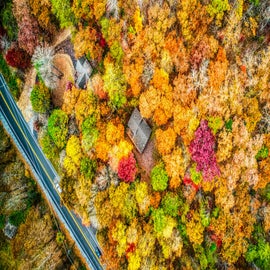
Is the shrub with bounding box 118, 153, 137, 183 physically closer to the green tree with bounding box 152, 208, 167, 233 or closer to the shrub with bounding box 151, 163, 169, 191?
the shrub with bounding box 151, 163, 169, 191

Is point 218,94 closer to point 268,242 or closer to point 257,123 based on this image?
point 257,123

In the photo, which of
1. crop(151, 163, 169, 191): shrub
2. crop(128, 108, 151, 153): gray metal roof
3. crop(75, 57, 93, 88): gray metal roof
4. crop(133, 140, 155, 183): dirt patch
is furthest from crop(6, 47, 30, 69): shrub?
crop(151, 163, 169, 191): shrub

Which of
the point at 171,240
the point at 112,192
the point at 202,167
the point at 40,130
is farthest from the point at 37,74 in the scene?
the point at 171,240

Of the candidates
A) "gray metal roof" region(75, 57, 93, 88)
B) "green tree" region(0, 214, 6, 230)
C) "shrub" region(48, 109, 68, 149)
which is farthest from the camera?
"green tree" region(0, 214, 6, 230)

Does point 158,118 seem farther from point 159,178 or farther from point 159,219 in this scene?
point 159,219

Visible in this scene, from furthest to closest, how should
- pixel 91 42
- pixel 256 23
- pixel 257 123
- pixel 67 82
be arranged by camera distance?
pixel 67 82
pixel 91 42
pixel 257 123
pixel 256 23

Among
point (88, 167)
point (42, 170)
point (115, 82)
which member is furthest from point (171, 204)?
point (42, 170)
